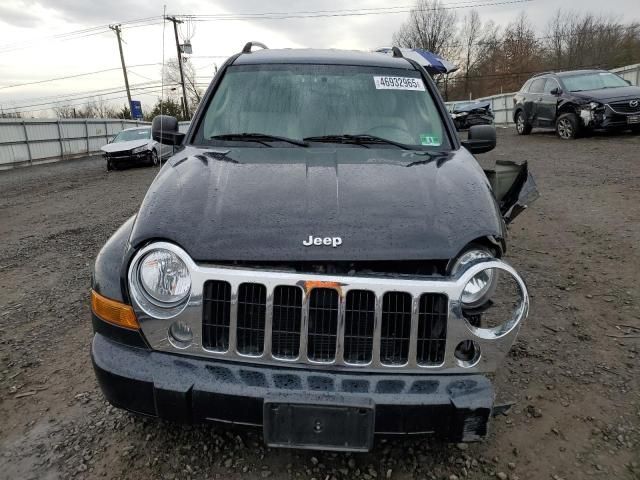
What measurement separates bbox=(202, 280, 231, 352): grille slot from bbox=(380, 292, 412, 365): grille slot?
23.6 inches

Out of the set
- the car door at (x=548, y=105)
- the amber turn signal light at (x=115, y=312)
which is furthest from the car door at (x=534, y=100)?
the amber turn signal light at (x=115, y=312)

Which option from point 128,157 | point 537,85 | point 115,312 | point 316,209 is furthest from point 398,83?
point 128,157

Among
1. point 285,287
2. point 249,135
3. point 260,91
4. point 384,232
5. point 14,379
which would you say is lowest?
point 14,379

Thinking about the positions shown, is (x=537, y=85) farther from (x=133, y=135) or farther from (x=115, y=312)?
(x=115, y=312)

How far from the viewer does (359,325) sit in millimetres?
1784

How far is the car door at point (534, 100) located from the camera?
13.7 metres

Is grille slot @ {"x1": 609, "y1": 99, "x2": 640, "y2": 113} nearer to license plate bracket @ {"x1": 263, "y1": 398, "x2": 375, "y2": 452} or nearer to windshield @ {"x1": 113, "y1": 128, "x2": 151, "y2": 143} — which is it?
license plate bracket @ {"x1": 263, "y1": 398, "x2": 375, "y2": 452}

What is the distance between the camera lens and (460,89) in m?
51.8

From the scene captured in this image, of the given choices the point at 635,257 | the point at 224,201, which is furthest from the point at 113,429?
the point at 635,257

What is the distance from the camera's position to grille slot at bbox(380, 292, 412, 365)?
1.77 m

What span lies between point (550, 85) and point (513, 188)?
11329 millimetres

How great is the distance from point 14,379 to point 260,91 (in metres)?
2.34

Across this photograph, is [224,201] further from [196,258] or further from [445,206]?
[445,206]

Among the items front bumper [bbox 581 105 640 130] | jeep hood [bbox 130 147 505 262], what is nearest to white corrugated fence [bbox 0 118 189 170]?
front bumper [bbox 581 105 640 130]
